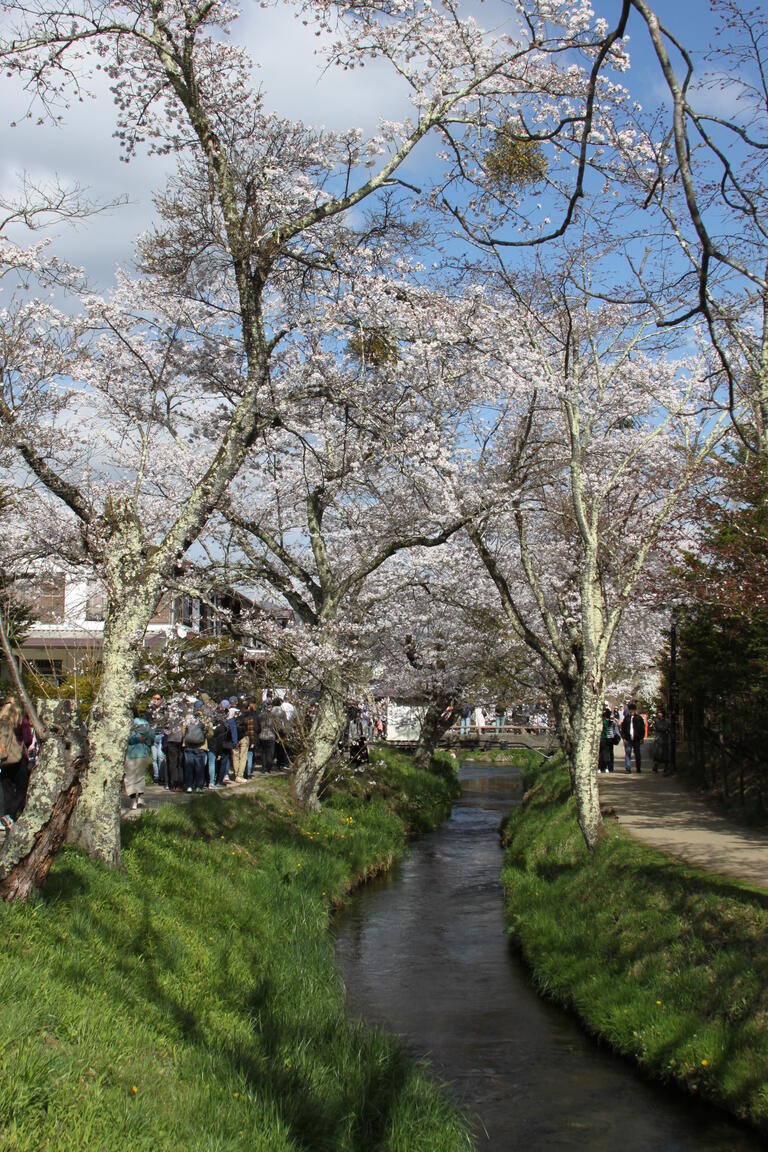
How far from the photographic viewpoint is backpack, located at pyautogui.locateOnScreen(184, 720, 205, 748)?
1817 cm

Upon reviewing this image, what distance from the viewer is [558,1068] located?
9.15 m

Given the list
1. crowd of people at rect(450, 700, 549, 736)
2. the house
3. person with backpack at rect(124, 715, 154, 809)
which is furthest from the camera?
crowd of people at rect(450, 700, 549, 736)

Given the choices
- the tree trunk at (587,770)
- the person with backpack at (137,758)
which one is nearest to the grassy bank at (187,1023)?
the person with backpack at (137,758)

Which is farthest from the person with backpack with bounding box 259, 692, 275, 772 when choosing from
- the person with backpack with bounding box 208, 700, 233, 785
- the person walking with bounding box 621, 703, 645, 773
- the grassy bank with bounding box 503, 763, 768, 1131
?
the person walking with bounding box 621, 703, 645, 773

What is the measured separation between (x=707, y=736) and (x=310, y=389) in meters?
12.9

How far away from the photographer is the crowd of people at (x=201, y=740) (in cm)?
1625

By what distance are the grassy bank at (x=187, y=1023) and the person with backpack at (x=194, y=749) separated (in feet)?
14.3

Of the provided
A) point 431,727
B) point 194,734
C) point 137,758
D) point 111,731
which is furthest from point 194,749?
point 431,727

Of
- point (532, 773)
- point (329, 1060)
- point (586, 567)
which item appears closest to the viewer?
point (329, 1060)

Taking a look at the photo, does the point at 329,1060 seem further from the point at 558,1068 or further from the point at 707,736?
the point at 707,736

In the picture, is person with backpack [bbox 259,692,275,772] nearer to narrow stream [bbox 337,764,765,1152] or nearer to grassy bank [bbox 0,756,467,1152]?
narrow stream [bbox 337,764,765,1152]

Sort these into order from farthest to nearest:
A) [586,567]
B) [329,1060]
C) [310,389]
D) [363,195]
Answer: [586,567]
[310,389]
[363,195]
[329,1060]

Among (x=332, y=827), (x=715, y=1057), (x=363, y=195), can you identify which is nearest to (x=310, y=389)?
(x=363, y=195)

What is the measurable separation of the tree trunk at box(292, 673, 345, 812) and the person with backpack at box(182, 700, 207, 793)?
1.89 m
